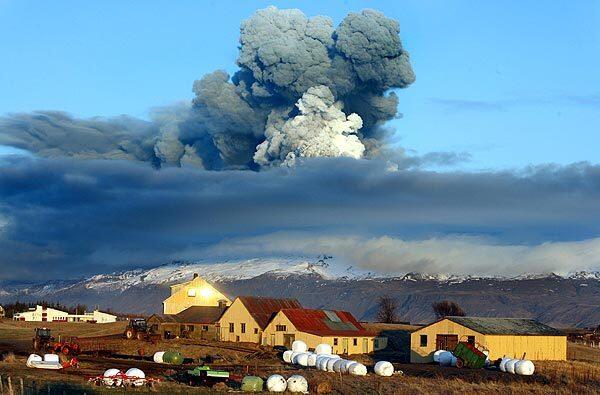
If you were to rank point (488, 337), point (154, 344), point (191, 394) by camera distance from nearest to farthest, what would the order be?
point (191, 394)
point (488, 337)
point (154, 344)

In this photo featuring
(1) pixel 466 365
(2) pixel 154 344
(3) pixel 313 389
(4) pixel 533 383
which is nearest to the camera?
(3) pixel 313 389

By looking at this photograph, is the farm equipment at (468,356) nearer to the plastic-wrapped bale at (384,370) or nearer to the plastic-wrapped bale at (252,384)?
the plastic-wrapped bale at (384,370)

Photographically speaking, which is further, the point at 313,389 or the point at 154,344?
the point at 154,344

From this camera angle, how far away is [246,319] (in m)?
95.1

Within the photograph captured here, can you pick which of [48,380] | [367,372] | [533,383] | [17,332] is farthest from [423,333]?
[17,332]

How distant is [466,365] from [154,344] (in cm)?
2657

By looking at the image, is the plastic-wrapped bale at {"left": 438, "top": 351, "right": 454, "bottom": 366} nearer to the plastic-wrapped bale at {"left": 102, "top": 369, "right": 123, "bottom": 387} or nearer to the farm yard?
the farm yard

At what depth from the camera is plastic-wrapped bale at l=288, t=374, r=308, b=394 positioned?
51156 millimetres

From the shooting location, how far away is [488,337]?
7612 centimetres

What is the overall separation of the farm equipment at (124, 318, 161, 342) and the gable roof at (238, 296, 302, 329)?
862 cm

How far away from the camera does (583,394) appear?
49.6 meters

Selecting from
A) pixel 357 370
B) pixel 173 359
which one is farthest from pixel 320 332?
pixel 357 370

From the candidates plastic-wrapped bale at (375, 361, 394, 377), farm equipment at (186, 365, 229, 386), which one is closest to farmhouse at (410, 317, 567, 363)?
plastic-wrapped bale at (375, 361, 394, 377)

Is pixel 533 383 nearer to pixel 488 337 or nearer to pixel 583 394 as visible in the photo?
pixel 583 394
